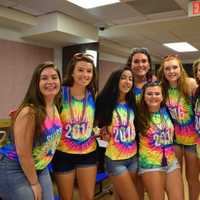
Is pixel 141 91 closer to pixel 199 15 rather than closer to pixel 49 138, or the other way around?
pixel 49 138

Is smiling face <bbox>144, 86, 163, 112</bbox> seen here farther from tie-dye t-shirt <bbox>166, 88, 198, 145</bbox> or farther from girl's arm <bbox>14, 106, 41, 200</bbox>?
girl's arm <bbox>14, 106, 41, 200</bbox>

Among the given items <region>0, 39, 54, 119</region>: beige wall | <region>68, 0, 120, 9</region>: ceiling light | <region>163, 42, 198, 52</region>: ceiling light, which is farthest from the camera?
<region>163, 42, 198, 52</region>: ceiling light

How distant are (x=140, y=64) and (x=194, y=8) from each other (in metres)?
2.07

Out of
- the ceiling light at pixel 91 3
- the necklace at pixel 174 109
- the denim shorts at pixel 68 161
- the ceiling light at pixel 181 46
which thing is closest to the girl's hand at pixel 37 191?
the denim shorts at pixel 68 161

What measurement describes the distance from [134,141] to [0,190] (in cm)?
101

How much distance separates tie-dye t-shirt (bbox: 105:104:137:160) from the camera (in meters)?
2.10

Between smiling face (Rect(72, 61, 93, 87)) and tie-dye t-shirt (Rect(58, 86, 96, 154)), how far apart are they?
0.13 metres

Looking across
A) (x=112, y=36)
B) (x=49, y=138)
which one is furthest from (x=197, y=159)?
(x=112, y=36)

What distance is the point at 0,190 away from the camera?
1718 mm

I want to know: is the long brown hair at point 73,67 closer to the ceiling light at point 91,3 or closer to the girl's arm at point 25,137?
the girl's arm at point 25,137

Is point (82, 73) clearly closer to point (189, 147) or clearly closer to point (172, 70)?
point (172, 70)

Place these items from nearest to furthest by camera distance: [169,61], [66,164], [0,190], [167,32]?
1. [0,190]
2. [66,164]
3. [169,61]
4. [167,32]

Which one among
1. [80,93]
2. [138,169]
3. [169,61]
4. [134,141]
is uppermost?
[169,61]

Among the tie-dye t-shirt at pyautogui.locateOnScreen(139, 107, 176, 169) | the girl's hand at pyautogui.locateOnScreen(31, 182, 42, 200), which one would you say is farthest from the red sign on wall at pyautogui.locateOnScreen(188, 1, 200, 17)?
the girl's hand at pyautogui.locateOnScreen(31, 182, 42, 200)
